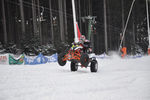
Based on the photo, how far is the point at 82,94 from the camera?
12.4 ft

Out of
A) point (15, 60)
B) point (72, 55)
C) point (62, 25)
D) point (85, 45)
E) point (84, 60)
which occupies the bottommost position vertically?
point (15, 60)

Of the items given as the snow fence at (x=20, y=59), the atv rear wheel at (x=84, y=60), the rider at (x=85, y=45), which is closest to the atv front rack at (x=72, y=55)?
the rider at (x=85, y=45)

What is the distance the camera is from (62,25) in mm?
29609

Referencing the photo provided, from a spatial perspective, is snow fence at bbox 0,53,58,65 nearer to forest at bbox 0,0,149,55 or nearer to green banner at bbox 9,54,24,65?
green banner at bbox 9,54,24,65

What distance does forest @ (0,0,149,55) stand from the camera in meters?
23.3

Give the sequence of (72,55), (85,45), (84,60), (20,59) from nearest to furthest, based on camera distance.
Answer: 1. (84,60)
2. (72,55)
3. (85,45)
4. (20,59)

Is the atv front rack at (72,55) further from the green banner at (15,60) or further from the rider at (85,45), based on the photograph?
the green banner at (15,60)

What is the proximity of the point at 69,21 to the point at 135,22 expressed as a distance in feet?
73.1

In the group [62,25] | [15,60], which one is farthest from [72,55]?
[62,25]

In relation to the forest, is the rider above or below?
below

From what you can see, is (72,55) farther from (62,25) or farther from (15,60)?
(62,25)

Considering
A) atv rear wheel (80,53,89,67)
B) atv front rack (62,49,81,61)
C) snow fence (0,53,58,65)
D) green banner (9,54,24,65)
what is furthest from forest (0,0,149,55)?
atv rear wheel (80,53,89,67)

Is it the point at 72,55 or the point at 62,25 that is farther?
the point at 62,25

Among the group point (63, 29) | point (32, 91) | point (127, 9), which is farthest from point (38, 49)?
point (127, 9)
